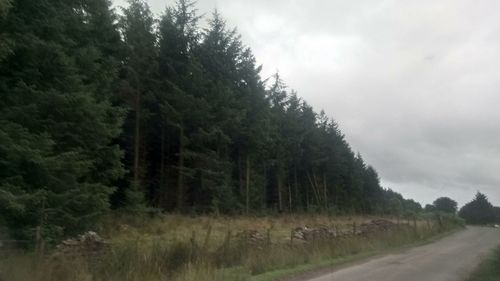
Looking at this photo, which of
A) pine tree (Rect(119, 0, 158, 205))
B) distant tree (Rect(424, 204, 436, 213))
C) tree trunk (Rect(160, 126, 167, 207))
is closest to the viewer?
pine tree (Rect(119, 0, 158, 205))

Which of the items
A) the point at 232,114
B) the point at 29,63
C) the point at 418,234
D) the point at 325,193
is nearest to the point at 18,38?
the point at 29,63

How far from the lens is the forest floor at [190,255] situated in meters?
12.4

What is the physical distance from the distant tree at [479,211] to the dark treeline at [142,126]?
12.6 metres

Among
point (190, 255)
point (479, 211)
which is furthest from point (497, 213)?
point (190, 255)

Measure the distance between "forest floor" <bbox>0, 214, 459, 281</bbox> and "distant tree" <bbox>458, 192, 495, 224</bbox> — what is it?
5196 centimetres

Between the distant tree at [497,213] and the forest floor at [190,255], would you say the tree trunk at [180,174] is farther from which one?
the distant tree at [497,213]

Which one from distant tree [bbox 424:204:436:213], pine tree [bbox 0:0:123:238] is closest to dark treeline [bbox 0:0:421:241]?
pine tree [bbox 0:0:123:238]

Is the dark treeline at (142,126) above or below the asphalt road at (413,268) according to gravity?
above

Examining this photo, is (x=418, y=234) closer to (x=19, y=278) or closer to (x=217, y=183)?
(x=217, y=183)

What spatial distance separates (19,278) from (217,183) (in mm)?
30644

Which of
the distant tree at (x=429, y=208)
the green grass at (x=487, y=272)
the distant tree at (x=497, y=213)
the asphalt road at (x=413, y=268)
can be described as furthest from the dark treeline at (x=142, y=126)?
the distant tree at (x=429, y=208)

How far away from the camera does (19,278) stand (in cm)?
1122

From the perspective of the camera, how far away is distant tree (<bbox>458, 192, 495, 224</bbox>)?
7825 cm

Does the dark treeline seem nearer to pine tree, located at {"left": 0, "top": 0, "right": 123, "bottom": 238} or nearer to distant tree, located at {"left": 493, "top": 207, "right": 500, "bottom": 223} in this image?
pine tree, located at {"left": 0, "top": 0, "right": 123, "bottom": 238}
